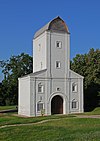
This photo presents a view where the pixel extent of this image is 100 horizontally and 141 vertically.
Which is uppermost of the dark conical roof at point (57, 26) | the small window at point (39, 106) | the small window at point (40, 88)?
the dark conical roof at point (57, 26)

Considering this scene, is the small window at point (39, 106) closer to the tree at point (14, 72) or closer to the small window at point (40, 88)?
the small window at point (40, 88)

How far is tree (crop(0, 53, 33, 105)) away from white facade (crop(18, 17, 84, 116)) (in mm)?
10215

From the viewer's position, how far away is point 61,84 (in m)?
37.2

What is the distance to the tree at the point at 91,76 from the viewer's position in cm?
4666

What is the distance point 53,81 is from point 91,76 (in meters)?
11.9

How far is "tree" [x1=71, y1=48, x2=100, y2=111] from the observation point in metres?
46.7

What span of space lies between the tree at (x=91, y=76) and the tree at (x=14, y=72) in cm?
953

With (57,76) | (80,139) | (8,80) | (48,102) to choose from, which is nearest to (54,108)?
(48,102)

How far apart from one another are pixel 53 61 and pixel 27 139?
2296 cm

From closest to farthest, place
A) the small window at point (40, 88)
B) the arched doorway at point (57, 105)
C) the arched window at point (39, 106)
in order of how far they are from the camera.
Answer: the arched window at point (39, 106), the small window at point (40, 88), the arched doorway at point (57, 105)

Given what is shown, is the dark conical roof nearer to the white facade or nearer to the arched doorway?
the white facade

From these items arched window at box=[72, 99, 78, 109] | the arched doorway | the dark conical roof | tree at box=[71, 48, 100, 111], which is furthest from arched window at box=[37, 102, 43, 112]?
tree at box=[71, 48, 100, 111]

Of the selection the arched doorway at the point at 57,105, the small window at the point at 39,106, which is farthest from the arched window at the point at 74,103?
the small window at the point at 39,106

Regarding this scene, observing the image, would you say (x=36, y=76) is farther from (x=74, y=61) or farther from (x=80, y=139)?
(x=80, y=139)
